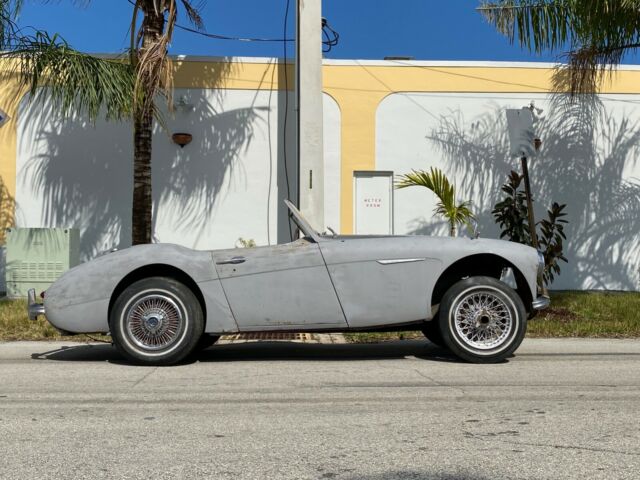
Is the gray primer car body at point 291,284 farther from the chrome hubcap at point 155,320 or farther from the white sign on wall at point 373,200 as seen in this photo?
Result: the white sign on wall at point 373,200

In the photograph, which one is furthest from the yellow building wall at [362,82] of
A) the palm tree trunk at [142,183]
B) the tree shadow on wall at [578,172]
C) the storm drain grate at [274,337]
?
the storm drain grate at [274,337]

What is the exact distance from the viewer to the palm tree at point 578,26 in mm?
9367

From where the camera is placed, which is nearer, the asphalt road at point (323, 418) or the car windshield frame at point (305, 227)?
the asphalt road at point (323, 418)

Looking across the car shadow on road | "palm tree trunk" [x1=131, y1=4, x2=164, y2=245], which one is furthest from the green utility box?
the car shadow on road

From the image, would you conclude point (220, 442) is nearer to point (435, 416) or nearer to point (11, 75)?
point (435, 416)

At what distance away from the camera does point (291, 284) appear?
222 inches

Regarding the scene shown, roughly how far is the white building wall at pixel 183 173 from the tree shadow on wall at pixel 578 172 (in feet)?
8.90

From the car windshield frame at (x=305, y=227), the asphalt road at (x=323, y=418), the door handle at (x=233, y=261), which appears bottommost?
the asphalt road at (x=323, y=418)

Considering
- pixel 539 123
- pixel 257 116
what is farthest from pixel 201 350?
pixel 539 123

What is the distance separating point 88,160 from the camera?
13039 millimetres

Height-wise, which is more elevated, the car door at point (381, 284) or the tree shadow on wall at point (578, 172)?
the tree shadow on wall at point (578, 172)

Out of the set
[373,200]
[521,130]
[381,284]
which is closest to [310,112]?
[521,130]

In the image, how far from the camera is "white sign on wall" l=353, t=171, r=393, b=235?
13.4m

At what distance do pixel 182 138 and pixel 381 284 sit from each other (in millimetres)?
8313
